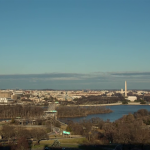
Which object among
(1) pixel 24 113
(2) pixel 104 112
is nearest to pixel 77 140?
(1) pixel 24 113

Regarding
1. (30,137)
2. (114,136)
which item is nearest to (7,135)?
(30,137)

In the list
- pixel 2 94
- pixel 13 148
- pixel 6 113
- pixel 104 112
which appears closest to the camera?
pixel 13 148

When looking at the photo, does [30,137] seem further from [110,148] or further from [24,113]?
[24,113]

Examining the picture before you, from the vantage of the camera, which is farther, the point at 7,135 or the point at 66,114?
the point at 66,114

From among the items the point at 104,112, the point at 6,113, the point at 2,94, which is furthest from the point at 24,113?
the point at 2,94

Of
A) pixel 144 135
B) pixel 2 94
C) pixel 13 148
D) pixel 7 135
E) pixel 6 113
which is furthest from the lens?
pixel 2 94

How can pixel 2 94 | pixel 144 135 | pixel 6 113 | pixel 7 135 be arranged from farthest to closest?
1. pixel 2 94
2. pixel 6 113
3. pixel 7 135
4. pixel 144 135

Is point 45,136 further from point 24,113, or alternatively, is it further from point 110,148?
point 24,113

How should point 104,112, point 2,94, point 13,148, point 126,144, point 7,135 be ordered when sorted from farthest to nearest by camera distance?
point 2,94 < point 104,112 < point 7,135 < point 126,144 < point 13,148

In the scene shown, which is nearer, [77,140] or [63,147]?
[63,147]
